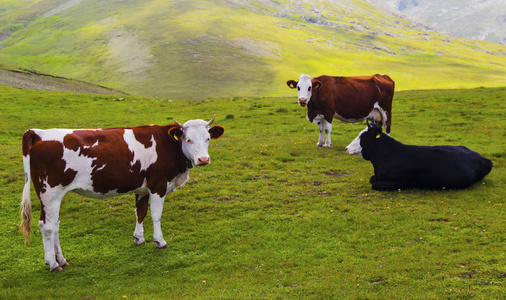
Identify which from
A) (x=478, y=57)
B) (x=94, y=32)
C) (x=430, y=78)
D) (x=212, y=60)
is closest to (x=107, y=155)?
(x=212, y=60)

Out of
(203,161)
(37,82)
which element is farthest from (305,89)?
(37,82)

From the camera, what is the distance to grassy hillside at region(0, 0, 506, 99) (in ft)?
346

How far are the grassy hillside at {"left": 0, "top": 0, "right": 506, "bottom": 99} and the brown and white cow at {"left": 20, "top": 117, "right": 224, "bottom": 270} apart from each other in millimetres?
74124

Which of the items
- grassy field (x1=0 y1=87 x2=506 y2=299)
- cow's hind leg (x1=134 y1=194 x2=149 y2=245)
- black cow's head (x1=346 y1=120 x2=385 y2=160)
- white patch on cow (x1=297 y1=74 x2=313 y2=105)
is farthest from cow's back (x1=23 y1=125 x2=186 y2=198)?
white patch on cow (x1=297 y1=74 x2=313 y2=105)

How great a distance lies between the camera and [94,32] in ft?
507

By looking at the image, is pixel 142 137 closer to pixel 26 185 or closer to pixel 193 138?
pixel 193 138

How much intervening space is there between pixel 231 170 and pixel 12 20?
726 feet

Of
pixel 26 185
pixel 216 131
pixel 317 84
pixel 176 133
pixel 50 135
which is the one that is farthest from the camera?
pixel 317 84

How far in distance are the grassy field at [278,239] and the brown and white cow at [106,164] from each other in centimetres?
85

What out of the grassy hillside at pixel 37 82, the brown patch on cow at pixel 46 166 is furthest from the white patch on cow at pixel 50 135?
the grassy hillside at pixel 37 82

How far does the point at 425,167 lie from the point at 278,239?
5.91 meters

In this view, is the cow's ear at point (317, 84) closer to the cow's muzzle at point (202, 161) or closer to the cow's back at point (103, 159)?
the cow's back at point (103, 159)

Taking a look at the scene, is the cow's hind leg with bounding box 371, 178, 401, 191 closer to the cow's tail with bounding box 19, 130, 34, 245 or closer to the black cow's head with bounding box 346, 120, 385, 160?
the black cow's head with bounding box 346, 120, 385, 160

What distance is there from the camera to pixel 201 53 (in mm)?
126688
